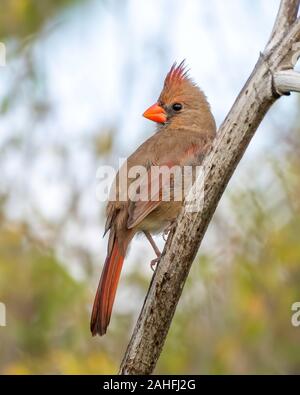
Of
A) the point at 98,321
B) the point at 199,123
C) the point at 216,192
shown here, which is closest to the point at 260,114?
the point at 216,192

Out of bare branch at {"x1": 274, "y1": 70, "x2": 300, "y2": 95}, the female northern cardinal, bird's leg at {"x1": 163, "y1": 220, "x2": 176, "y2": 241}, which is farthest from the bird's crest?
bare branch at {"x1": 274, "y1": 70, "x2": 300, "y2": 95}

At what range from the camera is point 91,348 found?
621 cm

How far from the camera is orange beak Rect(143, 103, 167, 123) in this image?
535 centimetres

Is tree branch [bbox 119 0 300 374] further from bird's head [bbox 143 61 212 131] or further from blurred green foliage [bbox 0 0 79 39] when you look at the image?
blurred green foliage [bbox 0 0 79 39]

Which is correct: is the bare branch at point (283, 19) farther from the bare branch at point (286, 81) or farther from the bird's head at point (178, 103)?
the bird's head at point (178, 103)

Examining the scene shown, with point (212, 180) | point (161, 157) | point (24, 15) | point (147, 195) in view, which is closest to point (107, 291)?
point (147, 195)

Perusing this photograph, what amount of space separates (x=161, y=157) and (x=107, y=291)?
2.84 ft

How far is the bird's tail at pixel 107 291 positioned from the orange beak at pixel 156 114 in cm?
104

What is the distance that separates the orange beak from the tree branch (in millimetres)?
1800

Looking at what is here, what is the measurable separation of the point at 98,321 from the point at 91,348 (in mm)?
2176

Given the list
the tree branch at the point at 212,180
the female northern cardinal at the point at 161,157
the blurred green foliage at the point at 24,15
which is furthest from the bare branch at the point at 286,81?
the blurred green foliage at the point at 24,15

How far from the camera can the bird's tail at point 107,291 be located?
410 centimetres
